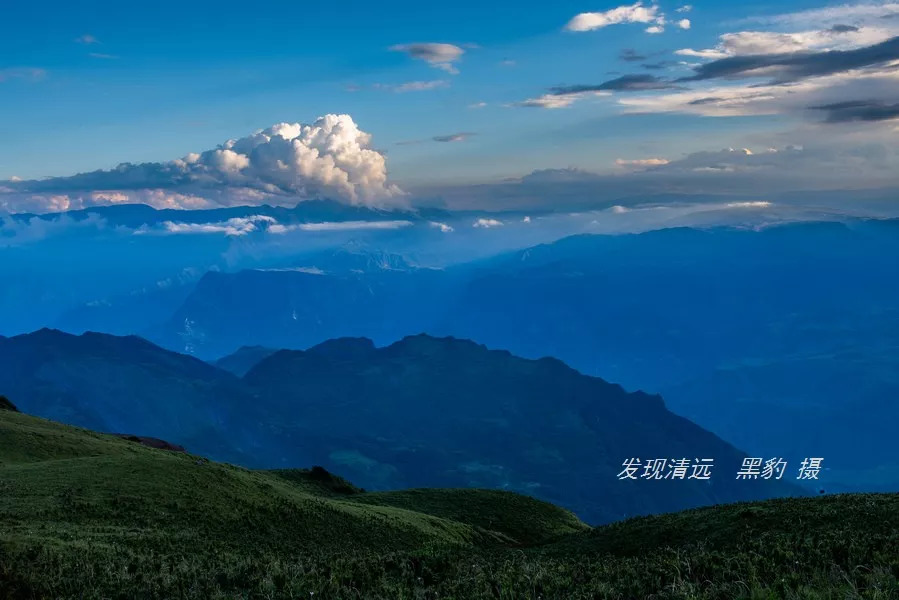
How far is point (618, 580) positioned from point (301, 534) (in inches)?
1500

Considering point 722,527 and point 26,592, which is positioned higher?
point 26,592

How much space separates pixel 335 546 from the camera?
50.9 meters

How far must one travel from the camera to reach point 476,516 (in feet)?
307

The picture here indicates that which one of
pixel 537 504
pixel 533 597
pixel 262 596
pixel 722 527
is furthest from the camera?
pixel 537 504

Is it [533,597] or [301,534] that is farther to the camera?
[301,534]

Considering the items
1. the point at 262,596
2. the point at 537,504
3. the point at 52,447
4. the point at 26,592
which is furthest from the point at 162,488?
the point at 537,504

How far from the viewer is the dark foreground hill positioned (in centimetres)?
2058

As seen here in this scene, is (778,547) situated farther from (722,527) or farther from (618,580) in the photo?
(722,527)

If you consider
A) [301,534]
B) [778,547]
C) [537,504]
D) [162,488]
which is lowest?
[537,504]

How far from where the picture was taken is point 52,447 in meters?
75.4

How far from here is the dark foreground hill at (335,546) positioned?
20.6m

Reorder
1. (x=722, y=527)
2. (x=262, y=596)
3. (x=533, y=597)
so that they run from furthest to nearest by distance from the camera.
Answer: (x=722, y=527) → (x=262, y=596) → (x=533, y=597)

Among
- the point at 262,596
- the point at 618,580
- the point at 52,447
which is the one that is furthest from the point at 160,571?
the point at 52,447

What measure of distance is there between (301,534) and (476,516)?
43.4 metres
